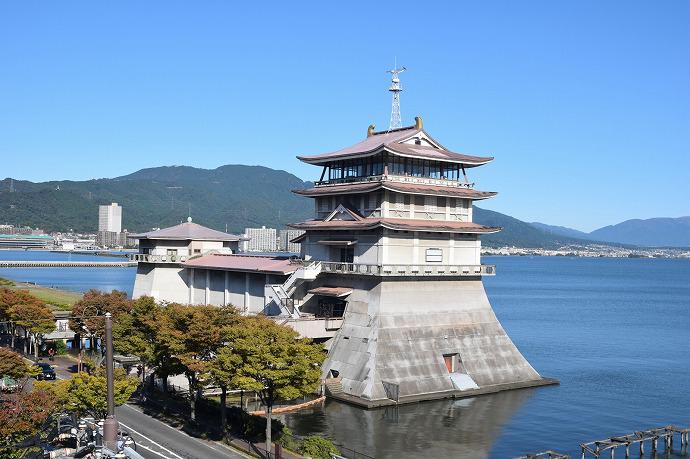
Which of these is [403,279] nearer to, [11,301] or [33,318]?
[33,318]

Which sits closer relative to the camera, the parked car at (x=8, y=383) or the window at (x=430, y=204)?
the parked car at (x=8, y=383)

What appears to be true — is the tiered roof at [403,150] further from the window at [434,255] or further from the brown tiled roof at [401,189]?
the window at [434,255]

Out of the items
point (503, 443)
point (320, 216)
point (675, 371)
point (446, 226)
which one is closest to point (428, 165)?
point (446, 226)

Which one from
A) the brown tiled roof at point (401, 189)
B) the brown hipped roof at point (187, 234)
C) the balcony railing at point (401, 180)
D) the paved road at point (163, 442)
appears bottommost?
the paved road at point (163, 442)

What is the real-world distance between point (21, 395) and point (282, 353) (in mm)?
14507

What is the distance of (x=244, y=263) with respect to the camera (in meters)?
77.5

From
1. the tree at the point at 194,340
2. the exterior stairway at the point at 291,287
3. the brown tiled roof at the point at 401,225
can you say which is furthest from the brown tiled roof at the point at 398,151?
the tree at the point at 194,340

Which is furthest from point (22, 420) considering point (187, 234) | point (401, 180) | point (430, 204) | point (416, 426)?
point (187, 234)

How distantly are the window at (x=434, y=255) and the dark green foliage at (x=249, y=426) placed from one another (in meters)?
23.3

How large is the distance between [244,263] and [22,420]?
43.8 meters

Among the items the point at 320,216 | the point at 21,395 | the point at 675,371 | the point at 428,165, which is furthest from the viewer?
the point at 675,371

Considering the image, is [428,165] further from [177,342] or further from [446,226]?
[177,342]

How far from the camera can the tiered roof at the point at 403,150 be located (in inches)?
2603

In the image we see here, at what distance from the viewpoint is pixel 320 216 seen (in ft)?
243
